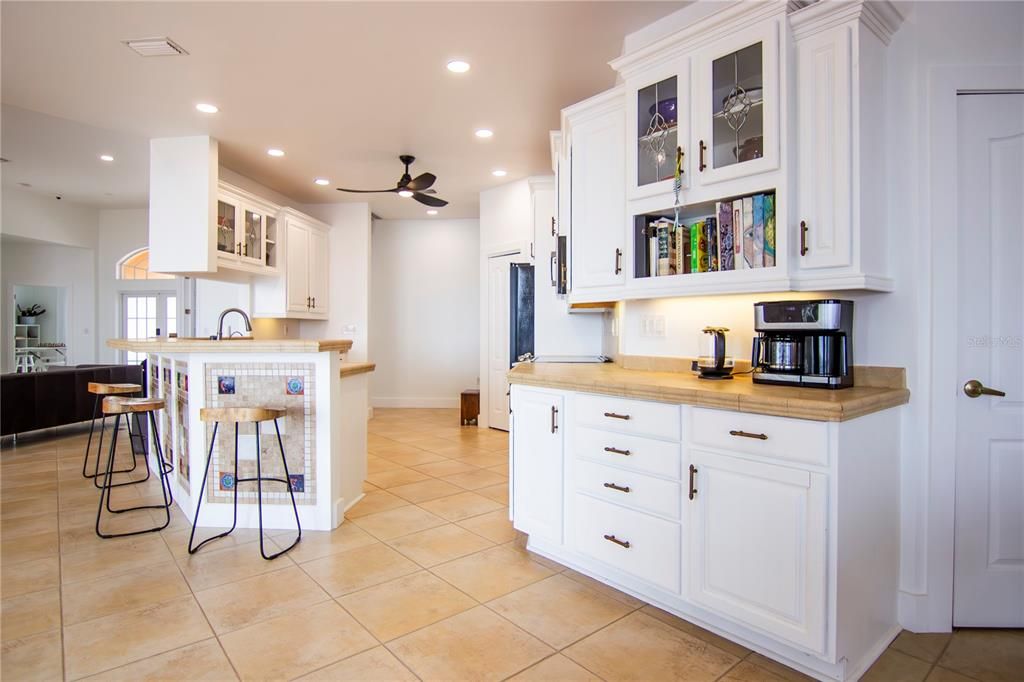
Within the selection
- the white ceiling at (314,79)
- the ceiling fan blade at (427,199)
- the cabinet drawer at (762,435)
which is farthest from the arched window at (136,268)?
the cabinet drawer at (762,435)

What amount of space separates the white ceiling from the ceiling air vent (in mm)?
46

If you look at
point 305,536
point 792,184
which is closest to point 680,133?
point 792,184

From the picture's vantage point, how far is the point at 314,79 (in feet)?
11.6

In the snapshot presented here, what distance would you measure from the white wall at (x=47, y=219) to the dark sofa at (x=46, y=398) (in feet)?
8.52

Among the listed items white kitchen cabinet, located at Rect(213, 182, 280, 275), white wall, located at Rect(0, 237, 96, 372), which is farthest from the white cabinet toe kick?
white wall, located at Rect(0, 237, 96, 372)

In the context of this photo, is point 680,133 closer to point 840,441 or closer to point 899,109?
point 899,109

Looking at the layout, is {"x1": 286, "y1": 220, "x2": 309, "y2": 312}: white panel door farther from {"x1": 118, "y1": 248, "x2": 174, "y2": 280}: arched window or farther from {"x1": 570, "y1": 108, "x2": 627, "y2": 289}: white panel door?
{"x1": 570, "y1": 108, "x2": 627, "y2": 289}: white panel door

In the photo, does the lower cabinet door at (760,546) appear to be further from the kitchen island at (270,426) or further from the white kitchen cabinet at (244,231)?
the white kitchen cabinet at (244,231)

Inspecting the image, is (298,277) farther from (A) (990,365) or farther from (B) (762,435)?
(A) (990,365)

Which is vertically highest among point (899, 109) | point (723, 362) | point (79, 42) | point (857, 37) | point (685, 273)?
point (79, 42)

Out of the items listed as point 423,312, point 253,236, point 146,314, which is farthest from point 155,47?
point 146,314

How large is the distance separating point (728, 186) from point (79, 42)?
356cm

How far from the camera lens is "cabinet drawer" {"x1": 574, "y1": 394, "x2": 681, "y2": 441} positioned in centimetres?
207

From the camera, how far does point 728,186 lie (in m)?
2.24
